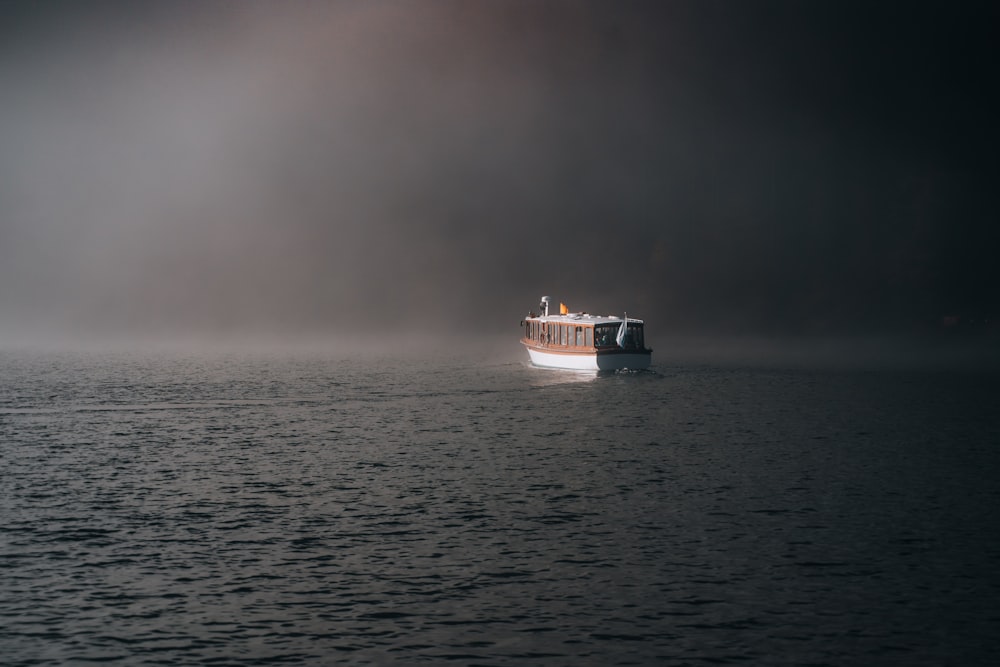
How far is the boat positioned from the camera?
4156 inches

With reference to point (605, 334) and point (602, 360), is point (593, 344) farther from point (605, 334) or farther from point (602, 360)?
point (605, 334)

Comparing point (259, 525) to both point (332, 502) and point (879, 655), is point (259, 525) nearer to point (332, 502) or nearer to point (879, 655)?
point (332, 502)

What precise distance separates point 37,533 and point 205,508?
21.0ft

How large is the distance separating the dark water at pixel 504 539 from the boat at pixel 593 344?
3038cm

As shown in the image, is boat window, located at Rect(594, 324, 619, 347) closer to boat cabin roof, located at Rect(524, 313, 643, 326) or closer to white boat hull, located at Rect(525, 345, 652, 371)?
boat cabin roof, located at Rect(524, 313, 643, 326)

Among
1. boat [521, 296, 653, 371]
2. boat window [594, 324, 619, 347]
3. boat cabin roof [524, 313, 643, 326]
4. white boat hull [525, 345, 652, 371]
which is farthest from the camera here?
boat window [594, 324, 619, 347]

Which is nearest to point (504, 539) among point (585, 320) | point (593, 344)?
point (593, 344)

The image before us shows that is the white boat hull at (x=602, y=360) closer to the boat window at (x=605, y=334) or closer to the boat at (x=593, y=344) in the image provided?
the boat at (x=593, y=344)

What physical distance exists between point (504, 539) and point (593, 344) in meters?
73.1

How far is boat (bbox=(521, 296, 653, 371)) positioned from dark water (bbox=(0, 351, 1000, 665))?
99.7ft

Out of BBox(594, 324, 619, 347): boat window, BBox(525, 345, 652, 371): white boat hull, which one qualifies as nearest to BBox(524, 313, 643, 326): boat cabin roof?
BBox(594, 324, 619, 347): boat window

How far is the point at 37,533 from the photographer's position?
3519 cm

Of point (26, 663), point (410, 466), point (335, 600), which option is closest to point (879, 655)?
point (335, 600)

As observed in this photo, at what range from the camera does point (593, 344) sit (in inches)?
4171
